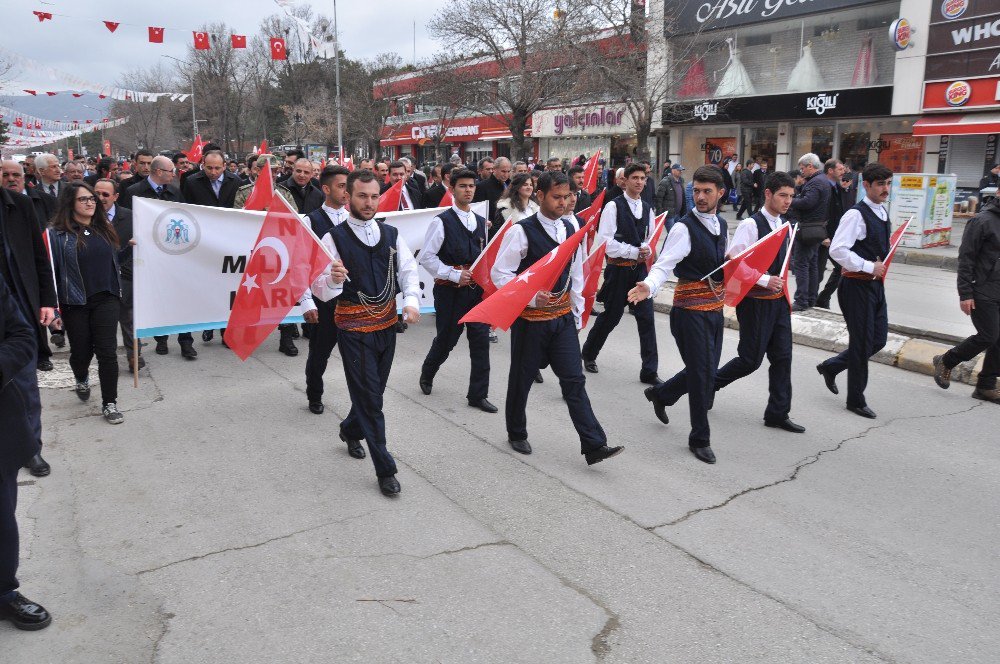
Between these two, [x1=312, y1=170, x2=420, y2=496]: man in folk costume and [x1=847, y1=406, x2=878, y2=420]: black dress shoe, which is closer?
[x1=312, y1=170, x2=420, y2=496]: man in folk costume

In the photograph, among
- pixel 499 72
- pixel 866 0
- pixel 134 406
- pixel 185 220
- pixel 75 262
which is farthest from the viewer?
pixel 499 72

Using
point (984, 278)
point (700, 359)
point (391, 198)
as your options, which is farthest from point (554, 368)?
point (391, 198)

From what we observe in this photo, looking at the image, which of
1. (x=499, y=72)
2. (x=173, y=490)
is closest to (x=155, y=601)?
(x=173, y=490)

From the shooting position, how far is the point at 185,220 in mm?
7156

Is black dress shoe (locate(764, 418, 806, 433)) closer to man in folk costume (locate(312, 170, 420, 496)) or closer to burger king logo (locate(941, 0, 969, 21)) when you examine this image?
man in folk costume (locate(312, 170, 420, 496))

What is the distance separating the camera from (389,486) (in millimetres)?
4719

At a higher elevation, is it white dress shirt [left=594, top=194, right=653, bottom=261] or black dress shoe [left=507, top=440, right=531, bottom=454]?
white dress shirt [left=594, top=194, right=653, bottom=261]

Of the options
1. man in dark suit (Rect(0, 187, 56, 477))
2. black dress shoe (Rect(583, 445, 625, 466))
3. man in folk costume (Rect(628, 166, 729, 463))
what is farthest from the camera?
man in folk costume (Rect(628, 166, 729, 463))

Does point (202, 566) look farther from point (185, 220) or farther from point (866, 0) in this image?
point (866, 0)

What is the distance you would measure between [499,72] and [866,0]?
12.9 meters

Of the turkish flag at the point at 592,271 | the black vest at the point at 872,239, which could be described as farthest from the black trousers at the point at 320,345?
the black vest at the point at 872,239

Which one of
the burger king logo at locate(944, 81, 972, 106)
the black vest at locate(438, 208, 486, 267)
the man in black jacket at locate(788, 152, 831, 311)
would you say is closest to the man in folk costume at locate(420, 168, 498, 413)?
the black vest at locate(438, 208, 486, 267)

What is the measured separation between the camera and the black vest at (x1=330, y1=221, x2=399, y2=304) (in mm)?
4809

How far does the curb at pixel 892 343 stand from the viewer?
288 inches
